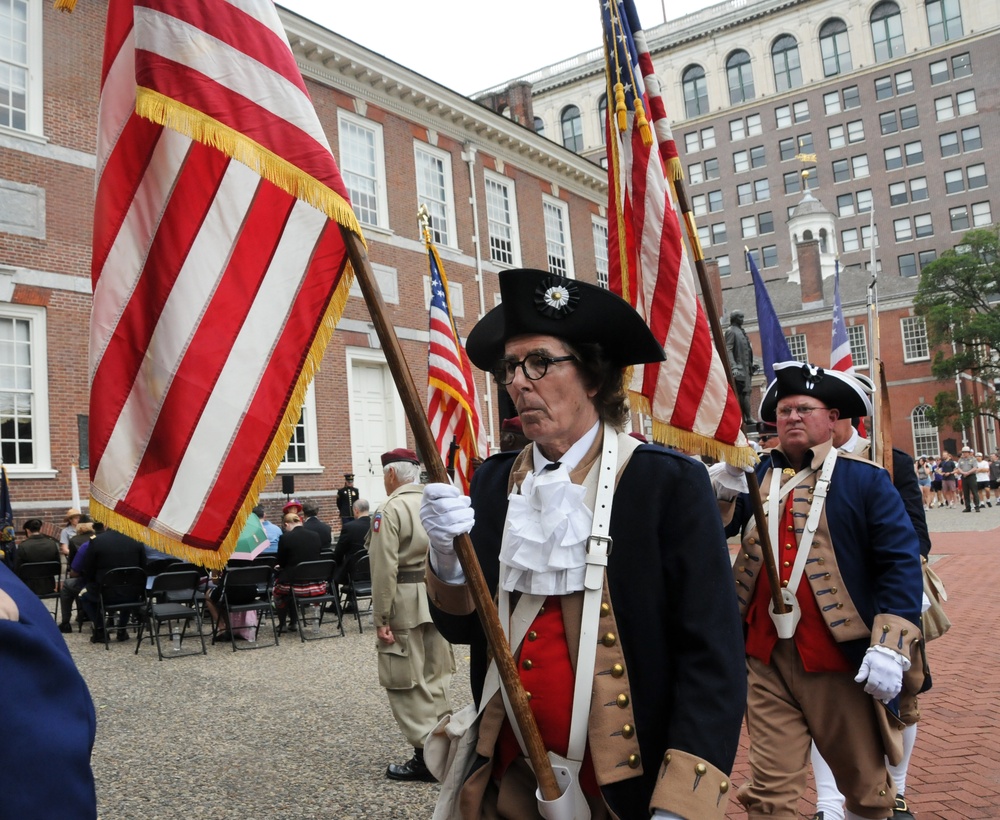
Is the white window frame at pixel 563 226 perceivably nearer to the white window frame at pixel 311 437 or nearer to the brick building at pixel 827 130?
the white window frame at pixel 311 437

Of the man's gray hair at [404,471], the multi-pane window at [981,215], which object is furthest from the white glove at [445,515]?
the multi-pane window at [981,215]

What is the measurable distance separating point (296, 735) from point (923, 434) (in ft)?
171

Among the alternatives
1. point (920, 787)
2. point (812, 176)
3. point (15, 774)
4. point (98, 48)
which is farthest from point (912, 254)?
point (15, 774)

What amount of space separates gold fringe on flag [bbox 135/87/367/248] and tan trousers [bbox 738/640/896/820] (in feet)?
8.72

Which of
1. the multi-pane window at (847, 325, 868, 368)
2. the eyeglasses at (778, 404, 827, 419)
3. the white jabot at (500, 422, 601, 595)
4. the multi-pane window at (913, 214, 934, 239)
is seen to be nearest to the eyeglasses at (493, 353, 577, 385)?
the white jabot at (500, 422, 601, 595)

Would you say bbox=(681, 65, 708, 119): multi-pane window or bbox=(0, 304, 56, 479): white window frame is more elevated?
bbox=(681, 65, 708, 119): multi-pane window

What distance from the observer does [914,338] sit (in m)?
52.4

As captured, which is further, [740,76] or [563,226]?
[740,76]

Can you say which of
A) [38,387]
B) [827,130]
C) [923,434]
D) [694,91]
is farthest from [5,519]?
[694,91]

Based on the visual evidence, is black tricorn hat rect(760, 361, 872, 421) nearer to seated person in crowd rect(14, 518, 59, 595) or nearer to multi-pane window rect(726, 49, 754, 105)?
seated person in crowd rect(14, 518, 59, 595)

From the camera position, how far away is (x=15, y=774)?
3.62 ft

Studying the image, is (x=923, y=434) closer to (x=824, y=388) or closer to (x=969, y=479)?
(x=969, y=479)

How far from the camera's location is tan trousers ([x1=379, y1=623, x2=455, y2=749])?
18.3ft

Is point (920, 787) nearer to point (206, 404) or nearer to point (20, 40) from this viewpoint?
point (206, 404)
